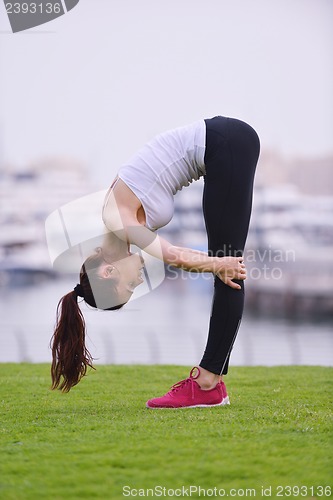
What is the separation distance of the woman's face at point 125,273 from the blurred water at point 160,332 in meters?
7.33

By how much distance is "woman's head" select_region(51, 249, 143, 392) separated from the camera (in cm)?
425

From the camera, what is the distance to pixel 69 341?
14.2 ft

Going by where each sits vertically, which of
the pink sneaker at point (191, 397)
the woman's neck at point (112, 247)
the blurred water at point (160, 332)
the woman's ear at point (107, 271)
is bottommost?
the blurred water at point (160, 332)

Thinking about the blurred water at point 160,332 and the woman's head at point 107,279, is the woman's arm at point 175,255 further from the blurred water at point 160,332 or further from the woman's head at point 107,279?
the blurred water at point 160,332

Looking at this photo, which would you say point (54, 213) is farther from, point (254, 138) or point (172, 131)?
point (254, 138)

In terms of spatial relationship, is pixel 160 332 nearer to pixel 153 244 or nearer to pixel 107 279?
pixel 107 279

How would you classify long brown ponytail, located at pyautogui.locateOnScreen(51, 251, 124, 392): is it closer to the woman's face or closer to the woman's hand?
the woman's face

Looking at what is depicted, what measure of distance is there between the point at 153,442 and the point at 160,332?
26247mm

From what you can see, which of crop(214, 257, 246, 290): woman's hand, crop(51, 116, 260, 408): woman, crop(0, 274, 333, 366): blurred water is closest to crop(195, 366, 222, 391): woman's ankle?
crop(51, 116, 260, 408): woman

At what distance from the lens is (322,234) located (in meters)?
45.2

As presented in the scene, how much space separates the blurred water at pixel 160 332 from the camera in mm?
16969

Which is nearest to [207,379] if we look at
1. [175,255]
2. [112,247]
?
[175,255]

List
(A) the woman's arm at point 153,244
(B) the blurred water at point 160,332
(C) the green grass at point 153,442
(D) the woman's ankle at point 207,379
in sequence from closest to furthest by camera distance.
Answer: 1. (C) the green grass at point 153,442
2. (A) the woman's arm at point 153,244
3. (D) the woman's ankle at point 207,379
4. (B) the blurred water at point 160,332

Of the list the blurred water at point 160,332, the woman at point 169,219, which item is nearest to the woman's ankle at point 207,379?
the woman at point 169,219
